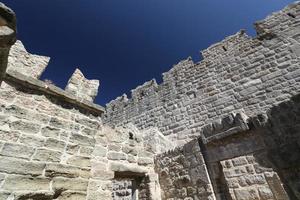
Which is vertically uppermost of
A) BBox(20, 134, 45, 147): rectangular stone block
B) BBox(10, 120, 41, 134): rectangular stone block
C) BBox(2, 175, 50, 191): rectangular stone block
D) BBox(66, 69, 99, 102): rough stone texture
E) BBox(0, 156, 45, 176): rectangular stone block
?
BBox(66, 69, 99, 102): rough stone texture

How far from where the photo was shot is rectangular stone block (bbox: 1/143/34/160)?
2156 millimetres

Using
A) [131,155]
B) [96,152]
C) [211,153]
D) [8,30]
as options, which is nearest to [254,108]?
[211,153]

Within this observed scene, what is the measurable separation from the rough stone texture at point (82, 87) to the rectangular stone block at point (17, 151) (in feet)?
3.67

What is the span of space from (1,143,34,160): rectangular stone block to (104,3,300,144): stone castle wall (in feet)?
14.5

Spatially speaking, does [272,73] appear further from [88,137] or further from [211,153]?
[88,137]

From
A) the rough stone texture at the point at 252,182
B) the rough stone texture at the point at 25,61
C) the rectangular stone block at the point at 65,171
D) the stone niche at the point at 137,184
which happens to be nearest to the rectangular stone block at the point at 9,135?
the rectangular stone block at the point at 65,171

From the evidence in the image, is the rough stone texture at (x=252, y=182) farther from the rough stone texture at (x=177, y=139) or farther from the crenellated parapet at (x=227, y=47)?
the crenellated parapet at (x=227, y=47)

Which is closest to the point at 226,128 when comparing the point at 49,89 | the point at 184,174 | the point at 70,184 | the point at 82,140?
the point at 184,174

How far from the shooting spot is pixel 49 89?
110 inches

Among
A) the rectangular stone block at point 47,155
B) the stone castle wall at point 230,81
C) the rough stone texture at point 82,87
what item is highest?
the stone castle wall at point 230,81

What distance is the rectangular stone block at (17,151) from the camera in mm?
2156

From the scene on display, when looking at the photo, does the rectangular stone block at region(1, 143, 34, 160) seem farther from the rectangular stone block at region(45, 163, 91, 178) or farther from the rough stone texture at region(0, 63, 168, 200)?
the rectangular stone block at region(45, 163, 91, 178)

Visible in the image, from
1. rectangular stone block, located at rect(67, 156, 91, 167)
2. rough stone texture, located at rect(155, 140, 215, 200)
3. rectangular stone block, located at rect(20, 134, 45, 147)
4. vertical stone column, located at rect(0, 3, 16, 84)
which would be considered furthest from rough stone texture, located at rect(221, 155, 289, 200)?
vertical stone column, located at rect(0, 3, 16, 84)

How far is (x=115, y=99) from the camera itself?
9.20 meters
